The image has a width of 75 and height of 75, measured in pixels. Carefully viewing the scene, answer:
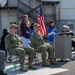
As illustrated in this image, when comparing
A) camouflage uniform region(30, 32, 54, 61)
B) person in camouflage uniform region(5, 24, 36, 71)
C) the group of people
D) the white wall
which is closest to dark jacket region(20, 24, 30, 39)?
the group of people

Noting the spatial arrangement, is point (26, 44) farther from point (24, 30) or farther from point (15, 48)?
point (24, 30)

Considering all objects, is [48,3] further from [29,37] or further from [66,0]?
[29,37]

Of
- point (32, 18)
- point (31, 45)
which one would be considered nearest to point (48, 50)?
point (31, 45)

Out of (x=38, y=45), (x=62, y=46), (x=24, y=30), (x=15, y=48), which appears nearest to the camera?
(x=15, y=48)

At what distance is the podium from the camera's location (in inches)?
520

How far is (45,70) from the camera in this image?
35.6ft

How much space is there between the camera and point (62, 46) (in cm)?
1326

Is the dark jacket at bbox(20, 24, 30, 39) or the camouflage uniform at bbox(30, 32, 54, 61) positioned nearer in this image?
the camouflage uniform at bbox(30, 32, 54, 61)

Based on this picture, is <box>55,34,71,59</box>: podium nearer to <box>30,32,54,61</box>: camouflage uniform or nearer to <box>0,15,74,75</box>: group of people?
<box>0,15,74,75</box>: group of people

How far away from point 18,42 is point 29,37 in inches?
66.9

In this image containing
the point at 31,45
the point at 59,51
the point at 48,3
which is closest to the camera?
the point at 31,45

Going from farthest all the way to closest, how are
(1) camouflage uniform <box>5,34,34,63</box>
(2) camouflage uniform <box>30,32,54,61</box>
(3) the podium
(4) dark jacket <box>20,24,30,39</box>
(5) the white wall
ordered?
(5) the white wall
(3) the podium
(4) dark jacket <box>20,24,30,39</box>
(2) camouflage uniform <box>30,32,54,61</box>
(1) camouflage uniform <box>5,34,34,63</box>

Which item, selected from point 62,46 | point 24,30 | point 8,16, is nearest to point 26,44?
point 24,30

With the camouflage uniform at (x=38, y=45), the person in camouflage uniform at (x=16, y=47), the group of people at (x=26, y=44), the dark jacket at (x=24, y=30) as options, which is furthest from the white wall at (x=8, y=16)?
the person in camouflage uniform at (x=16, y=47)
